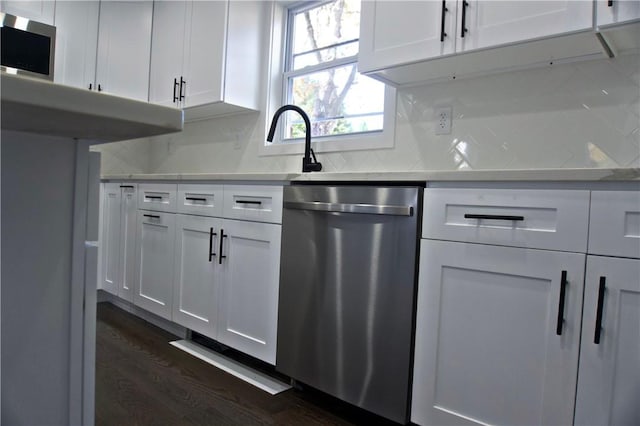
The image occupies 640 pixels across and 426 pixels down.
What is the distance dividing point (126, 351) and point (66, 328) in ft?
5.60

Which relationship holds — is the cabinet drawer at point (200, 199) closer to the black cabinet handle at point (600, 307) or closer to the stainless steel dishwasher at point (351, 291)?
the stainless steel dishwasher at point (351, 291)

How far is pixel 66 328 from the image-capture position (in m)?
0.75

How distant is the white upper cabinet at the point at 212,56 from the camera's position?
271 cm

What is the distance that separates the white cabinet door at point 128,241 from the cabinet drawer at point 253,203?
3.26 feet

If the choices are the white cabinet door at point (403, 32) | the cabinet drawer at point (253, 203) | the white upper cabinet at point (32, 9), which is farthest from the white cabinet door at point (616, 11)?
the white upper cabinet at point (32, 9)

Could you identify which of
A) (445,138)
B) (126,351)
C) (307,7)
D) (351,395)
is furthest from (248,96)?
(351,395)

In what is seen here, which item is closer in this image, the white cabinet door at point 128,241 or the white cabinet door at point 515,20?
the white cabinet door at point 515,20

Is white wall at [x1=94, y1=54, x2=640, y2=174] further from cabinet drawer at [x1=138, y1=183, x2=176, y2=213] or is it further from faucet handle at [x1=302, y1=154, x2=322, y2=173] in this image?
cabinet drawer at [x1=138, y1=183, x2=176, y2=213]

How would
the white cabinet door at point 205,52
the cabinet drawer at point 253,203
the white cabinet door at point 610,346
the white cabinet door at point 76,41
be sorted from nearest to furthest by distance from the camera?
the white cabinet door at point 610,346
the cabinet drawer at point 253,203
the white cabinet door at point 205,52
the white cabinet door at point 76,41

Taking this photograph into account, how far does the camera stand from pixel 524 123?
5.89 ft

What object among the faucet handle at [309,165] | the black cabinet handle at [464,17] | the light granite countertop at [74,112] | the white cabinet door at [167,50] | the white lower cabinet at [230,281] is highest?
the white cabinet door at [167,50]

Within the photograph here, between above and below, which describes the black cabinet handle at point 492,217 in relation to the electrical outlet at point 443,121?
below

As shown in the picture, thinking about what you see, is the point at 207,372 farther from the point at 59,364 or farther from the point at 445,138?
the point at 445,138

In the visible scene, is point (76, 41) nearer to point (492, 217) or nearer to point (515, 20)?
point (515, 20)
